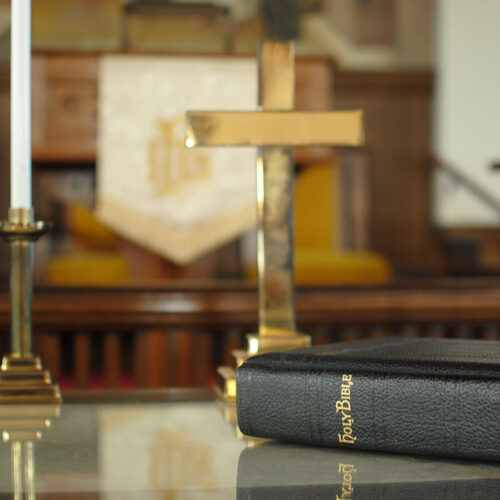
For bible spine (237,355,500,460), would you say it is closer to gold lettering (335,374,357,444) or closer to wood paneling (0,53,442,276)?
gold lettering (335,374,357,444)

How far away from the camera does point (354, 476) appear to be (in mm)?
522

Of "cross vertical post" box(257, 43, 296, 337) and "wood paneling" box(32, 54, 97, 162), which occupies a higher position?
"wood paneling" box(32, 54, 97, 162)

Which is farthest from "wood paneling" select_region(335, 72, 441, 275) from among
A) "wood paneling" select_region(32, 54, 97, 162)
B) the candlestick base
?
the candlestick base

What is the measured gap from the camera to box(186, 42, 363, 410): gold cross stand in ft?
2.51

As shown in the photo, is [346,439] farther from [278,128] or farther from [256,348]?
[278,128]

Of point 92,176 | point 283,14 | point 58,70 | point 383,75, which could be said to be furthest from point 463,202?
point 58,70

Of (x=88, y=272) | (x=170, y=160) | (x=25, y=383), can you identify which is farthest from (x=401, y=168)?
(x=25, y=383)

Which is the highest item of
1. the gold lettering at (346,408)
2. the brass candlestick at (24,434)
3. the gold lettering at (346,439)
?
the gold lettering at (346,408)

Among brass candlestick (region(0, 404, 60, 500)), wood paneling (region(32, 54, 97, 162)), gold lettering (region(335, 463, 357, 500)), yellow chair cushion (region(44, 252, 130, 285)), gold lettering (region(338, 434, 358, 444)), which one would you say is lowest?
yellow chair cushion (region(44, 252, 130, 285))

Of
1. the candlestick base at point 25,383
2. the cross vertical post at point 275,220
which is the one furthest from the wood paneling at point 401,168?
the candlestick base at point 25,383

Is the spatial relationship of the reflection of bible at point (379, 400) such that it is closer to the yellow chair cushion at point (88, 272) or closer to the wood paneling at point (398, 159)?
the yellow chair cushion at point (88, 272)

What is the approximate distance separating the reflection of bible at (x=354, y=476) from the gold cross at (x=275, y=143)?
212mm

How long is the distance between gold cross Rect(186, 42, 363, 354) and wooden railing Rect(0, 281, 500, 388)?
92 centimetres

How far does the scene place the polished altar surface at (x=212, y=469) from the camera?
1.60ft
